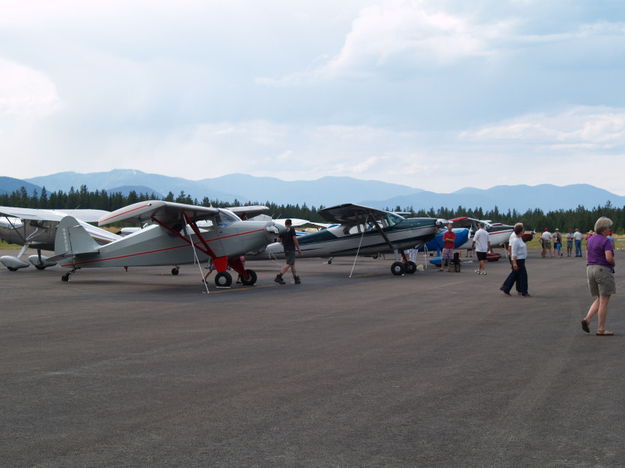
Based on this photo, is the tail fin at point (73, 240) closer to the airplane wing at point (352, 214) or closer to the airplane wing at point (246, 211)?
the airplane wing at point (246, 211)

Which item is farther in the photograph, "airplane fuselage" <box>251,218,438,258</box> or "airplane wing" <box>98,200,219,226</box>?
"airplane fuselage" <box>251,218,438,258</box>

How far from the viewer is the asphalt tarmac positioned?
4133 mm

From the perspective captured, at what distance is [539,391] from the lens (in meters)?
5.67

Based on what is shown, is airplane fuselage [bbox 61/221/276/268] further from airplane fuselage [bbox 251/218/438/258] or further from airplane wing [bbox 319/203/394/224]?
airplane fuselage [bbox 251/218/438/258]

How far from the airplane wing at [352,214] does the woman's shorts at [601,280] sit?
527 inches

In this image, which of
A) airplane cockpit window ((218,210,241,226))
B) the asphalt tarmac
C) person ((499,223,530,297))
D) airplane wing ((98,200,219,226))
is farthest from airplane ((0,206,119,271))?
person ((499,223,530,297))

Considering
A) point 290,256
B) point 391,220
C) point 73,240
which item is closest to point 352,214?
point 391,220

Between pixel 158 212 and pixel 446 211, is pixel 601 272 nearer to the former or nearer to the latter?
pixel 158 212

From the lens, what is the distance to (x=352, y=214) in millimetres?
23172

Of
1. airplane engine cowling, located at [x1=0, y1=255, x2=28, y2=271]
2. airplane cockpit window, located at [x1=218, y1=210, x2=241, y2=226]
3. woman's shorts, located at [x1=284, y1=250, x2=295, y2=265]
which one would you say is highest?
airplane cockpit window, located at [x1=218, y1=210, x2=241, y2=226]

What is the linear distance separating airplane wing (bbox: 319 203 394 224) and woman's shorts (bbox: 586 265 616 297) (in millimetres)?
13391

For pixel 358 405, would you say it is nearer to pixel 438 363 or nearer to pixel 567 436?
pixel 567 436

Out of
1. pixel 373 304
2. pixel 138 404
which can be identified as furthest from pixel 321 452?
pixel 373 304

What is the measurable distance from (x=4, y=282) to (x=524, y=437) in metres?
18.7
